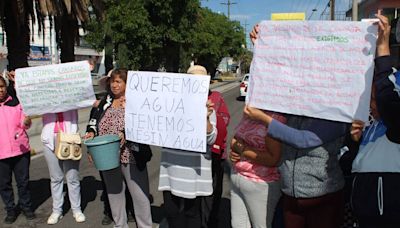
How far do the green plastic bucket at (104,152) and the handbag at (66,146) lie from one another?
1.05 metres

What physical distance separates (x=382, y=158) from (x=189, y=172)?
1842 millimetres

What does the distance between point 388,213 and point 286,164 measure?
0.80 meters

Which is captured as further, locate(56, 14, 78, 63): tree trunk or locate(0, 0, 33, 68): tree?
locate(56, 14, 78, 63): tree trunk

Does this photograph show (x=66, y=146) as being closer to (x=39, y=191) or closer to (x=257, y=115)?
(x=39, y=191)

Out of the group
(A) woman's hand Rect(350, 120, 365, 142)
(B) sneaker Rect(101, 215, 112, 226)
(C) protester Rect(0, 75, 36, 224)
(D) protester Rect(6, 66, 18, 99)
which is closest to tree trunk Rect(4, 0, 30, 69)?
(D) protester Rect(6, 66, 18, 99)

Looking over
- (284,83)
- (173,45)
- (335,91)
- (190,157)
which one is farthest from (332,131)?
(173,45)

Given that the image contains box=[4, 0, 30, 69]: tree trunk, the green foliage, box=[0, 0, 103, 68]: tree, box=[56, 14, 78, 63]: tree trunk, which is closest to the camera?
box=[0, 0, 103, 68]: tree

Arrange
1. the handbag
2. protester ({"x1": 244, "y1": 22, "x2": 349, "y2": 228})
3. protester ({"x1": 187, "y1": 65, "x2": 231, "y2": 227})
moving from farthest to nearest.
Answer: the handbag < protester ({"x1": 187, "y1": 65, "x2": 231, "y2": 227}) < protester ({"x1": 244, "y1": 22, "x2": 349, "y2": 228})

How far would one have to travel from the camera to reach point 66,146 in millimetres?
4996

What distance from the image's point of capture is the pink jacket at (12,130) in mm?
5035

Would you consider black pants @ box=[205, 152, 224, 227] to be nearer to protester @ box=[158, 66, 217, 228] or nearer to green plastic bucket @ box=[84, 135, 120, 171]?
protester @ box=[158, 66, 217, 228]

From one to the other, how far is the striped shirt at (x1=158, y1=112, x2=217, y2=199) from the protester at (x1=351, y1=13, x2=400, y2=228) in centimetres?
157

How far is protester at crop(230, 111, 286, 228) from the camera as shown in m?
3.19

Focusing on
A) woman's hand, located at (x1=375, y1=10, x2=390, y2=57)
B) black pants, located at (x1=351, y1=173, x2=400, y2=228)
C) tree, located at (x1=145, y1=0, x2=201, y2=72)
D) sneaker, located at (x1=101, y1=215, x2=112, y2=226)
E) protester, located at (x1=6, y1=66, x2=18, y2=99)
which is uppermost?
tree, located at (x1=145, y1=0, x2=201, y2=72)
